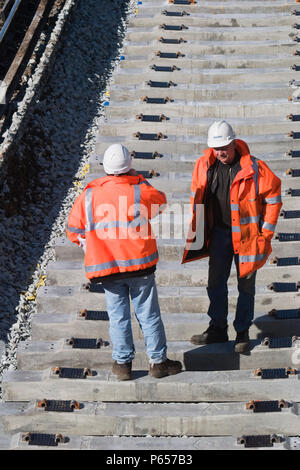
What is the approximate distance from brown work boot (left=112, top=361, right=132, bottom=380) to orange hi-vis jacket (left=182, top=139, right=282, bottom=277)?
117 cm

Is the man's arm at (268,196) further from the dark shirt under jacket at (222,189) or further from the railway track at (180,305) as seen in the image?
the railway track at (180,305)

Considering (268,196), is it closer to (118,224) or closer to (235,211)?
(235,211)

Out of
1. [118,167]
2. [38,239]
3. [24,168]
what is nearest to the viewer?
[118,167]

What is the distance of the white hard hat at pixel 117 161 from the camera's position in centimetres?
537

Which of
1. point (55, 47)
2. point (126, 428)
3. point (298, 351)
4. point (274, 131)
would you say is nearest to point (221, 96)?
point (274, 131)

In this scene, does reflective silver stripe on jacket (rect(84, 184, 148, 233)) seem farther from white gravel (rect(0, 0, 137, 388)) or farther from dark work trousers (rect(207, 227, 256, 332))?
white gravel (rect(0, 0, 137, 388))

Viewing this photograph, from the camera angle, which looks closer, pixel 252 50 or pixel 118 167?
pixel 118 167

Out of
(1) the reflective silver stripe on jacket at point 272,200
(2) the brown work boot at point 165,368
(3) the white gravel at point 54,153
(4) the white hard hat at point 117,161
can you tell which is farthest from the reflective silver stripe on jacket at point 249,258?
(3) the white gravel at point 54,153

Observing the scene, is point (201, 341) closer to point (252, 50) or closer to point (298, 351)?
point (298, 351)

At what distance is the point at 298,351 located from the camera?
20.1ft

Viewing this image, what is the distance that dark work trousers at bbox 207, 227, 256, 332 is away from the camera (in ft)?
19.3

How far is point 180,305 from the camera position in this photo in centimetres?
678

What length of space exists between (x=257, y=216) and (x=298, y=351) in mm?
1239

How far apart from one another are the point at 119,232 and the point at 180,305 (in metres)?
1.58
